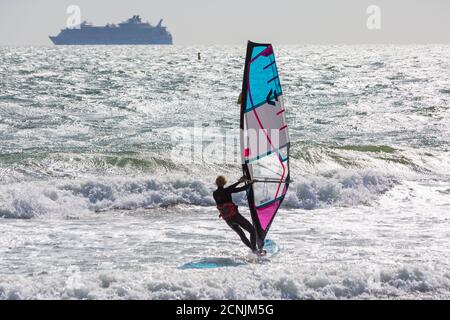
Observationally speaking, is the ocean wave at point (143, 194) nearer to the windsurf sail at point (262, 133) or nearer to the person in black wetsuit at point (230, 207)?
the windsurf sail at point (262, 133)

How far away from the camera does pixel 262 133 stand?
907cm

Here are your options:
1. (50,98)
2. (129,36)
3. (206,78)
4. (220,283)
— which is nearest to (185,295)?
(220,283)

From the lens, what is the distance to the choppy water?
8.12 meters

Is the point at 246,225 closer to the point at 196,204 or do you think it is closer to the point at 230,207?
the point at 230,207

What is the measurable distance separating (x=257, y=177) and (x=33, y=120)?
55.1ft

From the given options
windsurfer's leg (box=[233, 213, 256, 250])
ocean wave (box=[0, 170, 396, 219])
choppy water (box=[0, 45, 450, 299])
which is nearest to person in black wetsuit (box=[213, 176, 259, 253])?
windsurfer's leg (box=[233, 213, 256, 250])

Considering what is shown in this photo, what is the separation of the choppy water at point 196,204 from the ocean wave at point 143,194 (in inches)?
1.4

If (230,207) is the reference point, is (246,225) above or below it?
below

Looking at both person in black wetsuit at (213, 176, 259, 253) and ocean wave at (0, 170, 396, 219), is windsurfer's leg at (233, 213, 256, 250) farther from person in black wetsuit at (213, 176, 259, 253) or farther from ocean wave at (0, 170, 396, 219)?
ocean wave at (0, 170, 396, 219)

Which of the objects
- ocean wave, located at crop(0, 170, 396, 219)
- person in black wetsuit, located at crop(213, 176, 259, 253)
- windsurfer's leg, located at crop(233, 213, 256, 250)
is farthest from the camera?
ocean wave, located at crop(0, 170, 396, 219)

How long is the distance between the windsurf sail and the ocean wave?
15.3ft

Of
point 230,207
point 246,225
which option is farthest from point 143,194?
point 230,207

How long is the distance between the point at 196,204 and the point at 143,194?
3.77 ft

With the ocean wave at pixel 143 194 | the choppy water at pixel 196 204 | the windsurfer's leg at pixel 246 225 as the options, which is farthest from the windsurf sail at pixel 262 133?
the ocean wave at pixel 143 194
